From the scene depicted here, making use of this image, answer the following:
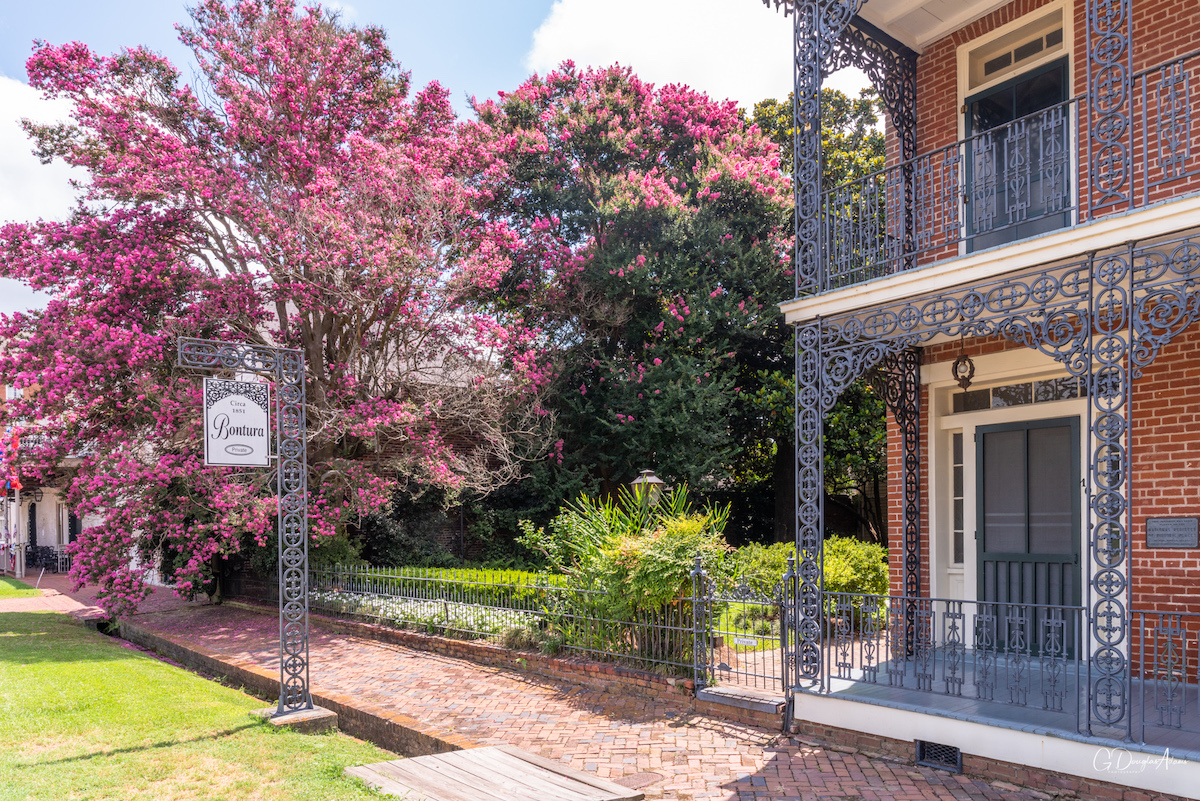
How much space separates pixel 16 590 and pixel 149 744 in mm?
19016

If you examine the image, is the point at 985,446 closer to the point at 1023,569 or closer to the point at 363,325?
the point at 1023,569

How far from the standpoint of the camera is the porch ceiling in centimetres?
816

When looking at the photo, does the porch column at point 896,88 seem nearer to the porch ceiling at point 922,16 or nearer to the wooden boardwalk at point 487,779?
the porch ceiling at point 922,16

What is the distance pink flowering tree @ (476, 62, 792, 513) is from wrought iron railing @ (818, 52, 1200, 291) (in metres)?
6.72

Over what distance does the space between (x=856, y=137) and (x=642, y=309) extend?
6886 millimetres

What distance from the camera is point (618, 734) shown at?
7094 millimetres

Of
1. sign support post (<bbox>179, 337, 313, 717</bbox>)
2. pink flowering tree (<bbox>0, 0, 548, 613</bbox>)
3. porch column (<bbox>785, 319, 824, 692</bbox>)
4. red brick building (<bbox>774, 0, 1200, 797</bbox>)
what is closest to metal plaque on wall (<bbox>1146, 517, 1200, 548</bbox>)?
red brick building (<bbox>774, 0, 1200, 797</bbox>)

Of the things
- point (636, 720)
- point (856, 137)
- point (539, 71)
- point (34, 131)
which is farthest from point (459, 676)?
point (856, 137)

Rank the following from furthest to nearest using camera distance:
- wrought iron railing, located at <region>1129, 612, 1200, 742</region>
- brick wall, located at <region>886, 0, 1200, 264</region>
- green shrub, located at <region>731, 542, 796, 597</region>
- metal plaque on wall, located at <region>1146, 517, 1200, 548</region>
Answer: green shrub, located at <region>731, 542, 796, 597</region> → brick wall, located at <region>886, 0, 1200, 264</region> → metal plaque on wall, located at <region>1146, 517, 1200, 548</region> → wrought iron railing, located at <region>1129, 612, 1200, 742</region>

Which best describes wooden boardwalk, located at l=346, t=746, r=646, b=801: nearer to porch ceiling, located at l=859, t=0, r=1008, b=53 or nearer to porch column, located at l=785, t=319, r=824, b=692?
porch column, located at l=785, t=319, r=824, b=692

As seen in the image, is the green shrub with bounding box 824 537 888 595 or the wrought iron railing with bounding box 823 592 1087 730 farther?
the green shrub with bounding box 824 537 888 595

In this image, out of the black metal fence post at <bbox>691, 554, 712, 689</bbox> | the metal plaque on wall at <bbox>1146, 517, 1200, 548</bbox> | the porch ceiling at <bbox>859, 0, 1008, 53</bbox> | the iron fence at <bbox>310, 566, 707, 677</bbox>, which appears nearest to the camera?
the metal plaque on wall at <bbox>1146, 517, 1200, 548</bbox>

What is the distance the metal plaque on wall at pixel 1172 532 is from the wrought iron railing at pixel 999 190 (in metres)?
2.61

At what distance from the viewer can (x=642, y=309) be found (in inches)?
651
